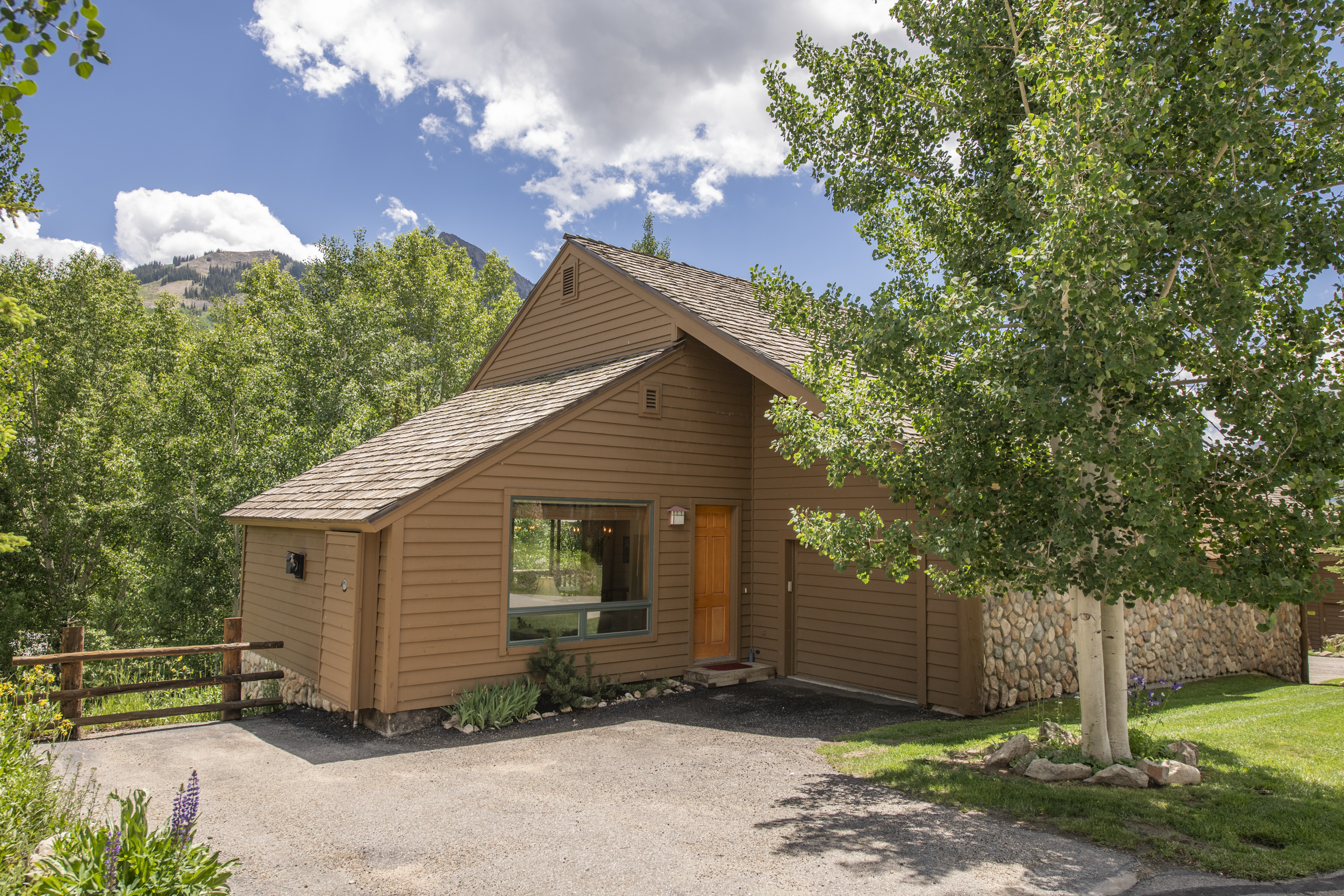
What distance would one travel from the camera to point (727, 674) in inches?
421

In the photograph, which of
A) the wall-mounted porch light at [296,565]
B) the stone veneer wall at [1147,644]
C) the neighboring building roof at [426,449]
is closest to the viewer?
the neighboring building roof at [426,449]

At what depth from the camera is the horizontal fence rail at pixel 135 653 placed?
8008 mm

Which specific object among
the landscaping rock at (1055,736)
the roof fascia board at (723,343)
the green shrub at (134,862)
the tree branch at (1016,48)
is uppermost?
the tree branch at (1016,48)

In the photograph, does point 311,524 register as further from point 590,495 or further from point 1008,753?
point 1008,753

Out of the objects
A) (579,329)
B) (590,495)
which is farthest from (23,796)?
(579,329)

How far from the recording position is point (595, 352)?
13.2 meters

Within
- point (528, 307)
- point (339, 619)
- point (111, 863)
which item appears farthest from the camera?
point (528, 307)

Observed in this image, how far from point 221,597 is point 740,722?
52.2ft

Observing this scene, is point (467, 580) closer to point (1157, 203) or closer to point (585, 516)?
point (585, 516)

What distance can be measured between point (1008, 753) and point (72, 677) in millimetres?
9758

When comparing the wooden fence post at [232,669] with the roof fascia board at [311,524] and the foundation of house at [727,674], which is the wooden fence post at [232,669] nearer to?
the roof fascia board at [311,524]

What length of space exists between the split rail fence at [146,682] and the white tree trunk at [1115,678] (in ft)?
31.3

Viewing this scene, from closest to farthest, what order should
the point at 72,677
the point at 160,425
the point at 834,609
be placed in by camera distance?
the point at 72,677
the point at 834,609
the point at 160,425

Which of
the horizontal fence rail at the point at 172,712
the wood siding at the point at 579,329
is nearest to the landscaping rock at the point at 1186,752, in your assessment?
the wood siding at the point at 579,329
